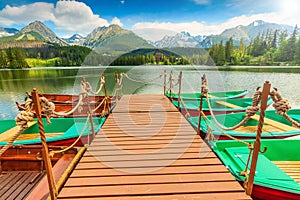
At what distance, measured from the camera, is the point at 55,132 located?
5.20 meters

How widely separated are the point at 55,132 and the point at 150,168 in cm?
421

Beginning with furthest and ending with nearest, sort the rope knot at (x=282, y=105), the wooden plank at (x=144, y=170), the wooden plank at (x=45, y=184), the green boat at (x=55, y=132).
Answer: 1. the green boat at (x=55, y=132)
2. the wooden plank at (x=144, y=170)
3. the wooden plank at (x=45, y=184)
4. the rope knot at (x=282, y=105)

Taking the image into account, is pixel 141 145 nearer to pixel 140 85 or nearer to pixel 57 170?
pixel 57 170

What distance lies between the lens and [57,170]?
238 centimetres

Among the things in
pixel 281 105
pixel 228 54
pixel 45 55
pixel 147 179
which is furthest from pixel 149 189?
pixel 45 55

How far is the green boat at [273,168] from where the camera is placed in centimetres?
228

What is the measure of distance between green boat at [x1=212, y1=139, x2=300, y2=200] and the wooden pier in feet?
1.61

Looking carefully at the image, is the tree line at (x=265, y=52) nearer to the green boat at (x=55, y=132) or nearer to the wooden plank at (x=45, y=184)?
the green boat at (x=55, y=132)

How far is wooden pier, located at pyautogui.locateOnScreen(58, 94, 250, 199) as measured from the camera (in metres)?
1.81

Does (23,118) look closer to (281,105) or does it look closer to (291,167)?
(281,105)

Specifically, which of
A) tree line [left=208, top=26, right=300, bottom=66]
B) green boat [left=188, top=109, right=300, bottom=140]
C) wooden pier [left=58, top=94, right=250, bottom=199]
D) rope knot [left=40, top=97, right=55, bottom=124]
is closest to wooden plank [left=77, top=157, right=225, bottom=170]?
wooden pier [left=58, top=94, right=250, bottom=199]

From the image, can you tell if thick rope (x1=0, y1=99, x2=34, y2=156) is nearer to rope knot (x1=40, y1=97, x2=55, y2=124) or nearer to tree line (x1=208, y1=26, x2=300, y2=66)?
rope knot (x1=40, y1=97, x2=55, y2=124)

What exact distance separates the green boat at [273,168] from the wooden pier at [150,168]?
0.49 m

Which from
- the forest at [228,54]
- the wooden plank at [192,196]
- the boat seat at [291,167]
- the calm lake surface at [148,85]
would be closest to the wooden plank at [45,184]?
the wooden plank at [192,196]
